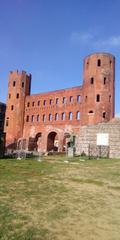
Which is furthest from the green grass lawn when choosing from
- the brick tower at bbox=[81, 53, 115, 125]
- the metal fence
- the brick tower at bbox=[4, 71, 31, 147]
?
the brick tower at bbox=[4, 71, 31, 147]

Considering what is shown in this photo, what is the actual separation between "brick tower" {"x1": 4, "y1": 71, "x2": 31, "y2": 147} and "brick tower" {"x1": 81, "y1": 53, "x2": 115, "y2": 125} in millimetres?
14144

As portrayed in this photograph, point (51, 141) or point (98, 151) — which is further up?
point (51, 141)

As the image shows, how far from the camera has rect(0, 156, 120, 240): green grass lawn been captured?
190 inches

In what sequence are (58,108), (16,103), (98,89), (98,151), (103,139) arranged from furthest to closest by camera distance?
(16,103) < (58,108) < (98,89) < (98,151) < (103,139)

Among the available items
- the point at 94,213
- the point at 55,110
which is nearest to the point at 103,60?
the point at 55,110

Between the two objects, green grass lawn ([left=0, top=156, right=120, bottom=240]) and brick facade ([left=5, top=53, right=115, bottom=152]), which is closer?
green grass lawn ([left=0, top=156, right=120, bottom=240])

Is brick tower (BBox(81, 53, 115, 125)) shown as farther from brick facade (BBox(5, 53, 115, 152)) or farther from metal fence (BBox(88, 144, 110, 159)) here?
metal fence (BBox(88, 144, 110, 159))

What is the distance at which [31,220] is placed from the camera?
538 cm

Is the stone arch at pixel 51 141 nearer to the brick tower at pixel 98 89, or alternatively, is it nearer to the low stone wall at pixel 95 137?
the brick tower at pixel 98 89

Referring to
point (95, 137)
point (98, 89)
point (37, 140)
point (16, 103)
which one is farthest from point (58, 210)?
point (16, 103)

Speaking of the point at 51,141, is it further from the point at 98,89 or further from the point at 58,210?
the point at 58,210

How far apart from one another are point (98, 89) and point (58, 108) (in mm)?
9378

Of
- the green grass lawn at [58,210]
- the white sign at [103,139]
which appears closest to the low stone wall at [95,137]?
the white sign at [103,139]

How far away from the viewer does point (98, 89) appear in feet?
122
